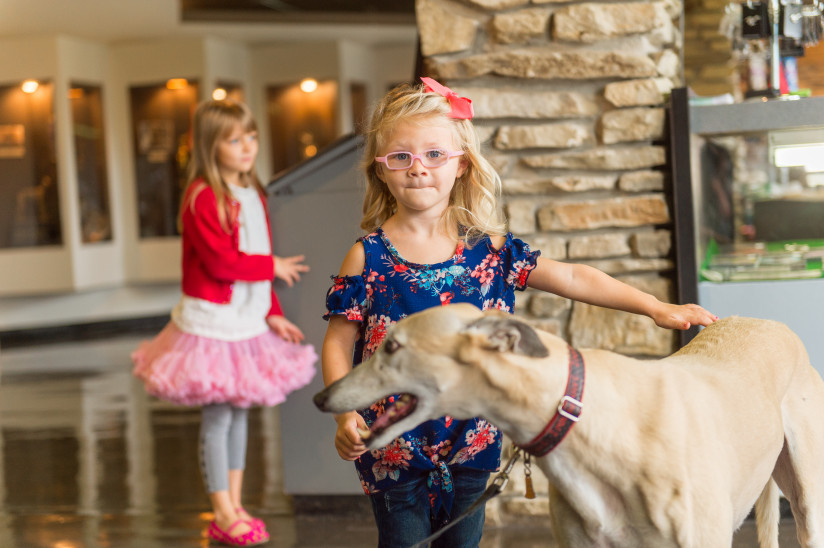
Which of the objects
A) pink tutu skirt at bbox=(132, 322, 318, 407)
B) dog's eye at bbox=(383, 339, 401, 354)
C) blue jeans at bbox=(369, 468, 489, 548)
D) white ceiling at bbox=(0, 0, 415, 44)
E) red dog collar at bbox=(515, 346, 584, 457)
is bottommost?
blue jeans at bbox=(369, 468, 489, 548)

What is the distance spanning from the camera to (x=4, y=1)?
920 centimetres

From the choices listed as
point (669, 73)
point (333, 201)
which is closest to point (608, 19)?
point (669, 73)

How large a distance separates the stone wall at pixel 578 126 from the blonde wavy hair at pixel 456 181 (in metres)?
1.13

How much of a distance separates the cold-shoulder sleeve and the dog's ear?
0.67 m

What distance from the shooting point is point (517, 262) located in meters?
2.32

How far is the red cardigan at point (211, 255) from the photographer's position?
Answer: 369cm

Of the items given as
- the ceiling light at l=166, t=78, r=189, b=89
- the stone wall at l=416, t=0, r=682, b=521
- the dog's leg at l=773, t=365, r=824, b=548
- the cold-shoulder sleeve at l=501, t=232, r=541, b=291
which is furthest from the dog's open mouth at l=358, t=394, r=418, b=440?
the ceiling light at l=166, t=78, r=189, b=89

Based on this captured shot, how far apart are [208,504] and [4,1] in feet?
23.2

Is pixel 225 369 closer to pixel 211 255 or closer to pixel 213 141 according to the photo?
pixel 211 255

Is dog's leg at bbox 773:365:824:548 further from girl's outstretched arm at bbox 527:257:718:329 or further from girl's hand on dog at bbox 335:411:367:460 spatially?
girl's hand on dog at bbox 335:411:367:460

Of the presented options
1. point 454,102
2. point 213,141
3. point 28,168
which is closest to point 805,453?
point 454,102

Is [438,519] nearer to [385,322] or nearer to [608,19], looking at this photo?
[385,322]

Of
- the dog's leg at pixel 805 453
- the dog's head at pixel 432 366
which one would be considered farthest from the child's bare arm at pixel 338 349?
the dog's leg at pixel 805 453

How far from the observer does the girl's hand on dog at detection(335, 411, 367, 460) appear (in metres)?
2.00
